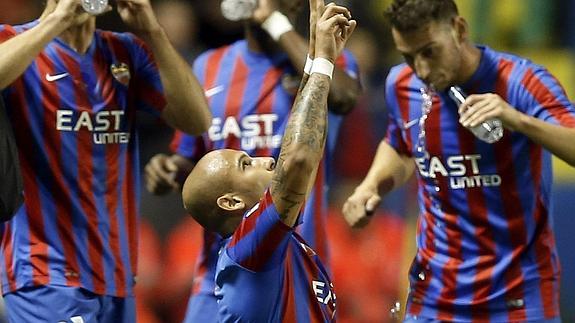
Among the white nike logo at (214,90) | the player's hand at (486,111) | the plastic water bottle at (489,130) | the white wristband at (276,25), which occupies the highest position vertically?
the white wristband at (276,25)

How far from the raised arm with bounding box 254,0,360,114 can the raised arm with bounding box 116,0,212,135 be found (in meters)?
0.71

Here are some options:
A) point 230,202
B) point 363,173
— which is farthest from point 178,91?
point 363,173

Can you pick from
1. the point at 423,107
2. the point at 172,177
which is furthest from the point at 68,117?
the point at 423,107

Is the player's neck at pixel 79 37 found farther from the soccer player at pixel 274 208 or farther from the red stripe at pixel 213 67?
the soccer player at pixel 274 208

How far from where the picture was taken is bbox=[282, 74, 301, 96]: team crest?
6.33 m

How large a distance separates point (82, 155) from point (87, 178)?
9cm

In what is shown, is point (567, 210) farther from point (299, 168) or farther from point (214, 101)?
point (299, 168)

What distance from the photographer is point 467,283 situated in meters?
5.75

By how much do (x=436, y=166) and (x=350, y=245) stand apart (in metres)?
2.33

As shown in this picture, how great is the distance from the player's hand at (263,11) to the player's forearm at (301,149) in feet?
6.92

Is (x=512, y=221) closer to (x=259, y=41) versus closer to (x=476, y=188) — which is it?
(x=476, y=188)

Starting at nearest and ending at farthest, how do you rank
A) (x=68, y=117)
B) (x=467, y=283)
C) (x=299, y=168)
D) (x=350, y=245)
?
1. (x=299, y=168)
2. (x=68, y=117)
3. (x=467, y=283)
4. (x=350, y=245)

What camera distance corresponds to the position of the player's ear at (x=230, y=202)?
14.1 ft

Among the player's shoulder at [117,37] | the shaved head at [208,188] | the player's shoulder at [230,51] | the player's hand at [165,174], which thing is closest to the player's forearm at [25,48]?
the player's shoulder at [117,37]
